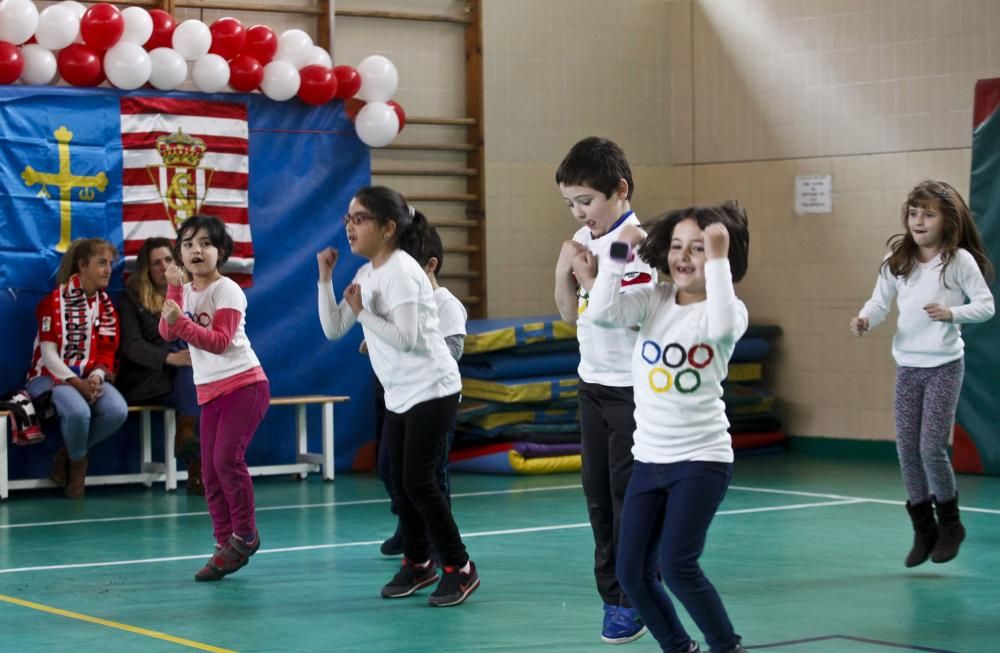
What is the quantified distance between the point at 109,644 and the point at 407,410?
1209 millimetres

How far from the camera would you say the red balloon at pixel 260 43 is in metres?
9.19

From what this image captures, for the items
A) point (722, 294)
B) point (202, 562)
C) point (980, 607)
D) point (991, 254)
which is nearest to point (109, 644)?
point (202, 562)

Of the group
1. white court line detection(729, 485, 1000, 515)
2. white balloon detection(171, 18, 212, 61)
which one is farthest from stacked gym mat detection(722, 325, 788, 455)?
white balloon detection(171, 18, 212, 61)

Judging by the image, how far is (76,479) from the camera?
8727mm

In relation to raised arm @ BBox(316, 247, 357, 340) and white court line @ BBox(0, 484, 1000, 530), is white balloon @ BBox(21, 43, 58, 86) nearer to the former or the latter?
white court line @ BBox(0, 484, 1000, 530)

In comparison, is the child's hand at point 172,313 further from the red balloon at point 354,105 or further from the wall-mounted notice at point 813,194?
the wall-mounted notice at point 813,194

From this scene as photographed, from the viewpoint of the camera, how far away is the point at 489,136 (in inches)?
426

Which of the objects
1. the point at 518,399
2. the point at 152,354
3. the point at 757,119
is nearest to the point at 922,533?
the point at 518,399

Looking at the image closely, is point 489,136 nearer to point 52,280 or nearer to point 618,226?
point 52,280

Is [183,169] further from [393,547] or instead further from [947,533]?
[947,533]

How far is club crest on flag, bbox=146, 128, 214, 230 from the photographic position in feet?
30.4

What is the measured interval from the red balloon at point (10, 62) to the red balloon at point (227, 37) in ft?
3.64

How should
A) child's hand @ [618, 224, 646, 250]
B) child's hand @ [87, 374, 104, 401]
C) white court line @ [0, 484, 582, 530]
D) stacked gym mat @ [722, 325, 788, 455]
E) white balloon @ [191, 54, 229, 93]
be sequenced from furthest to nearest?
stacked gym mat @ [722, 325, 788, 455] → white balloon @ [191, 54, 229, 93] → child's hand @ [87, 374, 104, 401] → white court line @ [0, 484, 582, 530] → child's hand @ [618, 224, 646, 250]

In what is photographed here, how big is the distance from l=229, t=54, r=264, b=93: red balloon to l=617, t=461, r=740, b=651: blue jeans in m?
5.95
